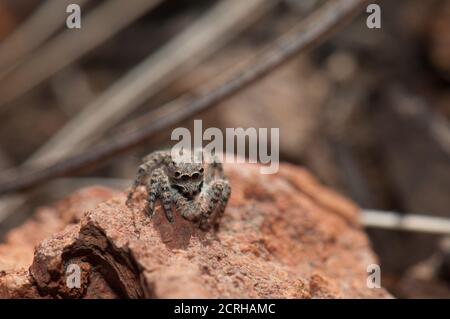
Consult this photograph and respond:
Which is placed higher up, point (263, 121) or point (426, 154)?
point (263, 121)

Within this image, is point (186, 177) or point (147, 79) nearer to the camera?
point (186, 177)

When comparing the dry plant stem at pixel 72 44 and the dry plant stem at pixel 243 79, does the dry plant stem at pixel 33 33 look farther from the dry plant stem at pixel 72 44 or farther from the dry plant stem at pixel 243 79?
the dry plant stem at pixel 243 79

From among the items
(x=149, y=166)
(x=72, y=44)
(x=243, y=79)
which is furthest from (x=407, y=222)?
(x=72, y=44)

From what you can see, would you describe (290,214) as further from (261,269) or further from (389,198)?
(389,198)

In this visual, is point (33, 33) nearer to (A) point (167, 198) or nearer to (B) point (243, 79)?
(B) point (243, 79)

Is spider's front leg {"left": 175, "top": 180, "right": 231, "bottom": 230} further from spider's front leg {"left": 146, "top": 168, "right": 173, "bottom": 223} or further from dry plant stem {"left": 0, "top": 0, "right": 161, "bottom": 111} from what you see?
dry plant stem {"left": 0, "top": 0, "right": 161, "bottom": 111}
